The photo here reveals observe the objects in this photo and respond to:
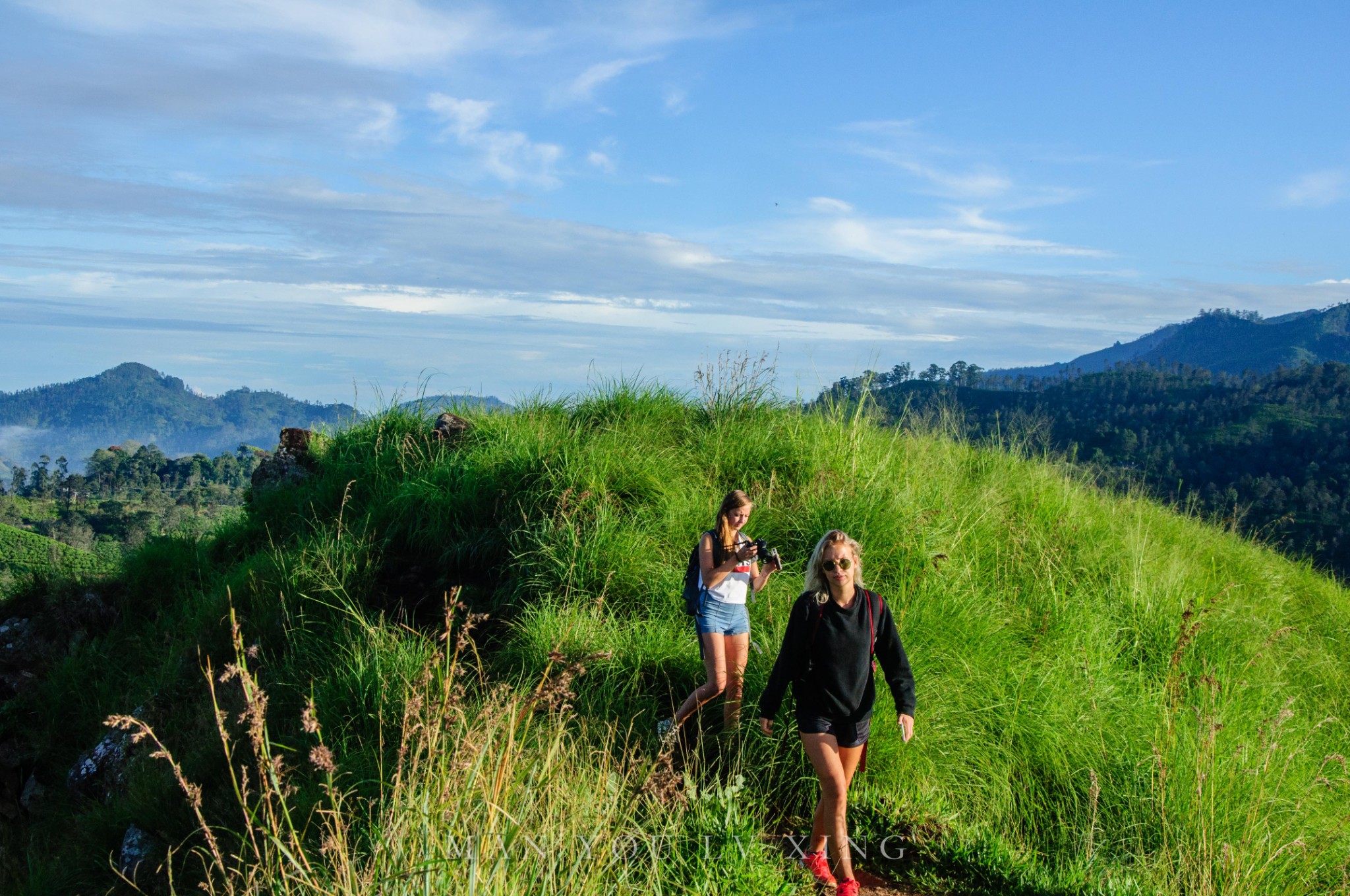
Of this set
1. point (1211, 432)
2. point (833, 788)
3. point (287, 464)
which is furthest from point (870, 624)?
point (1211, 432)

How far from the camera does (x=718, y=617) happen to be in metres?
5.09

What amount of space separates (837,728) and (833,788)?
0.27 meters

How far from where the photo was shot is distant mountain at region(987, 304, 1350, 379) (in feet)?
384

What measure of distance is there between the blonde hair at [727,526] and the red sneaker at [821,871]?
1.68m

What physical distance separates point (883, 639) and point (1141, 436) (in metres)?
40.4

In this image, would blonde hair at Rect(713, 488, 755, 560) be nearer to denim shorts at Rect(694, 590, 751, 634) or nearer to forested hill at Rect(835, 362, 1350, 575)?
denim shorts at Rect(694, 590, 751, 634)

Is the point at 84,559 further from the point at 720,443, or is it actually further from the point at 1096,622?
the point at 1096,622

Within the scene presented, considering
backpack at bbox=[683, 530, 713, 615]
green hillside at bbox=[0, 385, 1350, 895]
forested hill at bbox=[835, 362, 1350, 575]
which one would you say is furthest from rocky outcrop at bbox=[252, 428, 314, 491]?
backpack at bbox=[683, 530, 713, 615]

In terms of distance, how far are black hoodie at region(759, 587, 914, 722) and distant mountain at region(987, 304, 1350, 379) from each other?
108 m

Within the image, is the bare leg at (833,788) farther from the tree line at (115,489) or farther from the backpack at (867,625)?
the tree line at (115,489)

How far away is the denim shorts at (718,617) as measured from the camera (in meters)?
5.09

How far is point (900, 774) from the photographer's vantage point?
495cm

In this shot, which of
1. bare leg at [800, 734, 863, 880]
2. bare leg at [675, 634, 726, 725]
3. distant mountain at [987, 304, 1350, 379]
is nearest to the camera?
bare leg at [800, 734, 863, 880]

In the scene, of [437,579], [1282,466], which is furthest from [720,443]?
[1282,466]
